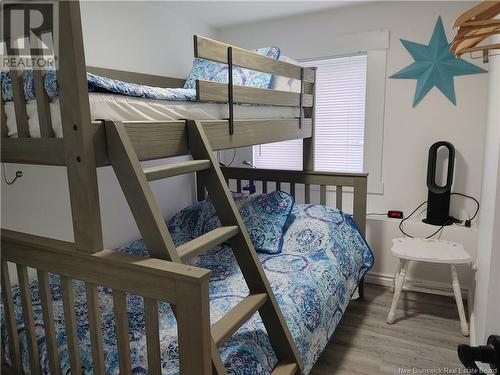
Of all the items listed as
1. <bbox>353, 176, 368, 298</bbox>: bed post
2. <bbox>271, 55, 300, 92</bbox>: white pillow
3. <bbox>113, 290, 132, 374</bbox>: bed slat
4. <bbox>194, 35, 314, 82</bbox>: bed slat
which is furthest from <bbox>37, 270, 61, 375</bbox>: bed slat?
<bbox>353, 176, 368, 298</bbox>: bed post

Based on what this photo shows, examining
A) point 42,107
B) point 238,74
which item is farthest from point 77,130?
point 238,74

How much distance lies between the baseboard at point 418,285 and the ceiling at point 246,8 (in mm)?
2252

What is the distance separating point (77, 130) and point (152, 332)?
617 mm

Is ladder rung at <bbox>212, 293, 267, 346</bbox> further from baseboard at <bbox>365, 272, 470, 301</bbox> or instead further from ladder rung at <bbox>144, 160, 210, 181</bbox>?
baseboard at <bbox>365, 272, 470, 301</bbox>

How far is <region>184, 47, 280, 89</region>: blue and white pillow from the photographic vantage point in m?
2.30

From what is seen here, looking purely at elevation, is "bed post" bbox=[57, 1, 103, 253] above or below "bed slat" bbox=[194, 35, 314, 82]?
below

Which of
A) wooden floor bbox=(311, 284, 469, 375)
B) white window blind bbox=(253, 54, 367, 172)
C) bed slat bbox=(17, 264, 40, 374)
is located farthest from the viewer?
white window blind bbox=(253, 54, 367, 172)

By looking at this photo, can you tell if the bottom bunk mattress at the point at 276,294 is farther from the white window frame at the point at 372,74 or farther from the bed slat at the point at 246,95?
the bed slat at the point at 246,95

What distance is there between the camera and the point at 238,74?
2402mm

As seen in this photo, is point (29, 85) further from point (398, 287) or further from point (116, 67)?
point (398, 287)

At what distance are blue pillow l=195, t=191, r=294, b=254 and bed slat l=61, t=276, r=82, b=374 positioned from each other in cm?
132

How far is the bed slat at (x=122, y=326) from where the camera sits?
3.59 ft

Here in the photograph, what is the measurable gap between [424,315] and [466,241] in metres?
0.63

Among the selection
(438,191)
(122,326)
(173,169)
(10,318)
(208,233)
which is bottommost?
(10,318)
